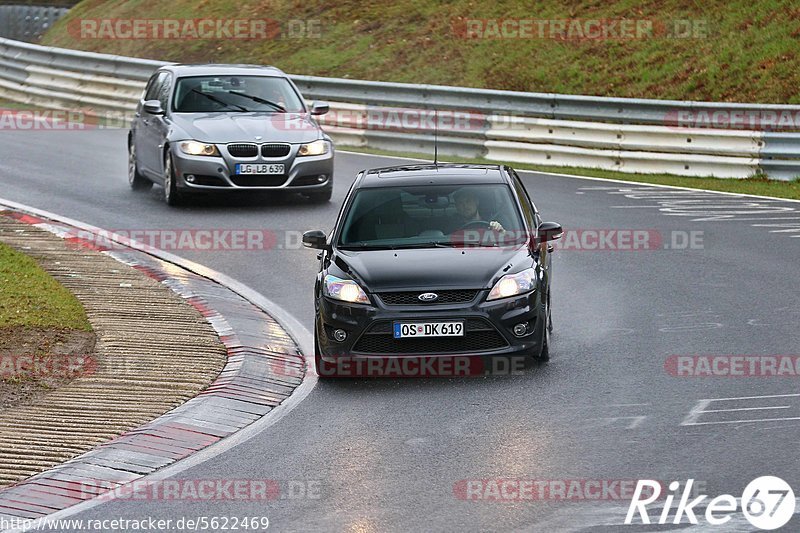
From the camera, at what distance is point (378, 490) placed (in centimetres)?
805

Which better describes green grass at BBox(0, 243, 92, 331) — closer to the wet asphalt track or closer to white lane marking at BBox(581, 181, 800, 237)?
the wet asphalt track

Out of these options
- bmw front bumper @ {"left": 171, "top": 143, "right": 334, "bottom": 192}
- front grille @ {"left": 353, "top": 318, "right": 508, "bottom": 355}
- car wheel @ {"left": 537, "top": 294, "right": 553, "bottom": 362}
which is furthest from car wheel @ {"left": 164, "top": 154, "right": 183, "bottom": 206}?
front grille @ {"left": 353, "top": 318, "right": 508, "bottom": 355}

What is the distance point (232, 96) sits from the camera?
19.7 m

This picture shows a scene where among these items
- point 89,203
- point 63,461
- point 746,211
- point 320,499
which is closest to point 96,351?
point 63,461

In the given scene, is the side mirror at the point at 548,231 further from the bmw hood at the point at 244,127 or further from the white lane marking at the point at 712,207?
the bmw hood at the point at 244,127

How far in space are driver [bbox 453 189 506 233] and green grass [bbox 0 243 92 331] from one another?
319 centimetres

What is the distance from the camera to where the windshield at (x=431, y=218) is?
38.1ft

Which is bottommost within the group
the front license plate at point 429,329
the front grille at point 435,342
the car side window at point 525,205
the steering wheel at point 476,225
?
the front grille at point 435,342

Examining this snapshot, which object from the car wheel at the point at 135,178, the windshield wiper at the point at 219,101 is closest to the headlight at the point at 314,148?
the windshield wiper at the point at 219,101

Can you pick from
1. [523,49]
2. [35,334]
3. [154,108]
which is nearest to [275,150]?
[154,108]

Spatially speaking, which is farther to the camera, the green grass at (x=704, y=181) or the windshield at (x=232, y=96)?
the green grass at (x=704, y=181)

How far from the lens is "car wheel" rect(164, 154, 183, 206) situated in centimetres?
1873

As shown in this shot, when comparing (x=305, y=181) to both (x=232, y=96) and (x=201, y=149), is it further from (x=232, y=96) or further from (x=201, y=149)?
(x=232, y=96)

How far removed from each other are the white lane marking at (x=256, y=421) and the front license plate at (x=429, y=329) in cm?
80
